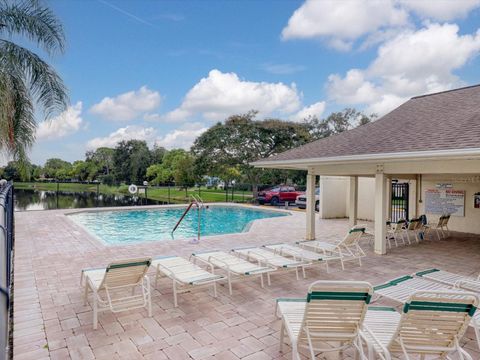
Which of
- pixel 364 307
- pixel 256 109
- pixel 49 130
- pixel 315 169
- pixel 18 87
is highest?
pixel 256 109

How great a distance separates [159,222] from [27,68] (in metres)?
9.41

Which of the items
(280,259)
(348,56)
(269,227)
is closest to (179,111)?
(348,56)

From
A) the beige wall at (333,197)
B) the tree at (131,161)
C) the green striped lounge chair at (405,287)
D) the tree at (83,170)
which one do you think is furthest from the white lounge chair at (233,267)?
the tree at (83,170)

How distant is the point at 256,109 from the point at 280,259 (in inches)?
836

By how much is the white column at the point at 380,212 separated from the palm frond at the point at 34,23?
29.9 feet

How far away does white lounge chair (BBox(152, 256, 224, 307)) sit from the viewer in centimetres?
485

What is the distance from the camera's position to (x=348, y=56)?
62.1 feet

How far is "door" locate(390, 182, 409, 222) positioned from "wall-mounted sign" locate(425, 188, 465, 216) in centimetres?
115

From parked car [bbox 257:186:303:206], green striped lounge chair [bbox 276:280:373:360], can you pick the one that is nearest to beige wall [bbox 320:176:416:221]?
parked car [bbox 257:186:303:206]

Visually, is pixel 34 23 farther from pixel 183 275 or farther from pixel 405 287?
pixel 405 287

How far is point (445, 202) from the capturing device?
12.6 m

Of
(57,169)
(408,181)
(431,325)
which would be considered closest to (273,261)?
(431,325)

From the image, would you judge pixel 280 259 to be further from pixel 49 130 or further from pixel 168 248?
pixel 49 130

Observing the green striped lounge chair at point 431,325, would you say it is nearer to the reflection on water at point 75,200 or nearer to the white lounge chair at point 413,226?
the white lounge chair at point 413,226
